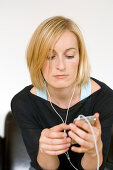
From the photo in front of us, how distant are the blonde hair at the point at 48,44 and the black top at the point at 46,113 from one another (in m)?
0.10

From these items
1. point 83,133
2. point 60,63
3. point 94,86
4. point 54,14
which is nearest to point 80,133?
point 83,133

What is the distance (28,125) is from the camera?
1.04 m

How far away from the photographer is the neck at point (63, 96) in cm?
107

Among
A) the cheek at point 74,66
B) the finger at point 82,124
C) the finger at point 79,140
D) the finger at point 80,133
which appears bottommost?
the finger at point 79,140

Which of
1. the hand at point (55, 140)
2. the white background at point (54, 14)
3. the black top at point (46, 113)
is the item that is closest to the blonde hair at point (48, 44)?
the black top at point (46, 113)

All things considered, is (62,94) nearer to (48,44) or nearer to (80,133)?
(48,44)

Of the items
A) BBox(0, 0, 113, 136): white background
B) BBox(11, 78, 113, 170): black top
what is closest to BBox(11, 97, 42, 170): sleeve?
BBox(11, 78, 113, 170): black top

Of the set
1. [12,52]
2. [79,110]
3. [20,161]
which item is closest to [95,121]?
[79,110]

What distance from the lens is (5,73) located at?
161 cm

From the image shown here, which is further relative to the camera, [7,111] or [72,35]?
[7,111]

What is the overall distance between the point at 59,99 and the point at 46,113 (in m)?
0.08

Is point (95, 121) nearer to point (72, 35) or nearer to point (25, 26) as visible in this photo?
point (72, 35)

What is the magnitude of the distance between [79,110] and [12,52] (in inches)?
27.9

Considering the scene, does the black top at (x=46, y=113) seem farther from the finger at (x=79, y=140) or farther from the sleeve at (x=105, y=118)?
the finger at (x=79, y=140)
